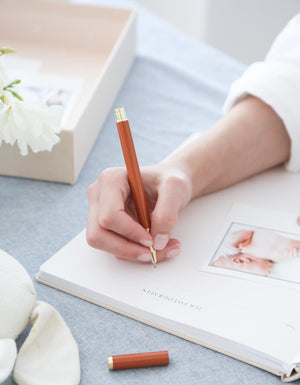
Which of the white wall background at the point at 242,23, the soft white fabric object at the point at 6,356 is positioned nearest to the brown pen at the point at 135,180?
the soft white fabric object at the point at 6,356

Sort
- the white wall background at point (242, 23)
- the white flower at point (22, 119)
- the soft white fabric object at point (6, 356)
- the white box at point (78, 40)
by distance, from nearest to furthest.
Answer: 1. the soft white fabric object at point (6, 356)
2. the white flower at point (22, 119)
3. the white box at point (78, 40)
4. the white wall background at point (242, 23)

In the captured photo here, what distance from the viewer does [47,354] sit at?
0.50 metres

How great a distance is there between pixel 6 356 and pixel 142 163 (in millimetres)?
472

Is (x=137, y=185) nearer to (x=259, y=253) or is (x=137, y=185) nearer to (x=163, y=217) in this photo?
(x=163, y=217)

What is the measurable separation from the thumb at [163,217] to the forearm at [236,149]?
101mm

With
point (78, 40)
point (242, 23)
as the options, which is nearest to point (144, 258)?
point (78, 40)

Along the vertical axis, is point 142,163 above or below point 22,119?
below

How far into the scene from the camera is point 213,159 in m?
0.79

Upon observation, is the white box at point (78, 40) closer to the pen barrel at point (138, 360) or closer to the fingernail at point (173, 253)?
the fingernail at point (173, 253)

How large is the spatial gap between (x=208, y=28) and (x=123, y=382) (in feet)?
6.96

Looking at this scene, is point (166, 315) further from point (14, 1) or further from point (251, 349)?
point (14, 1)

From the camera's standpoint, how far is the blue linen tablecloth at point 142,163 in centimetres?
51

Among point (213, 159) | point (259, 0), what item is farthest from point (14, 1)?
point (259, 0)

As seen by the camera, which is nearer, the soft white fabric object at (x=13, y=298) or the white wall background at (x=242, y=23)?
the soft white fabric object at (x=13, y=298)
